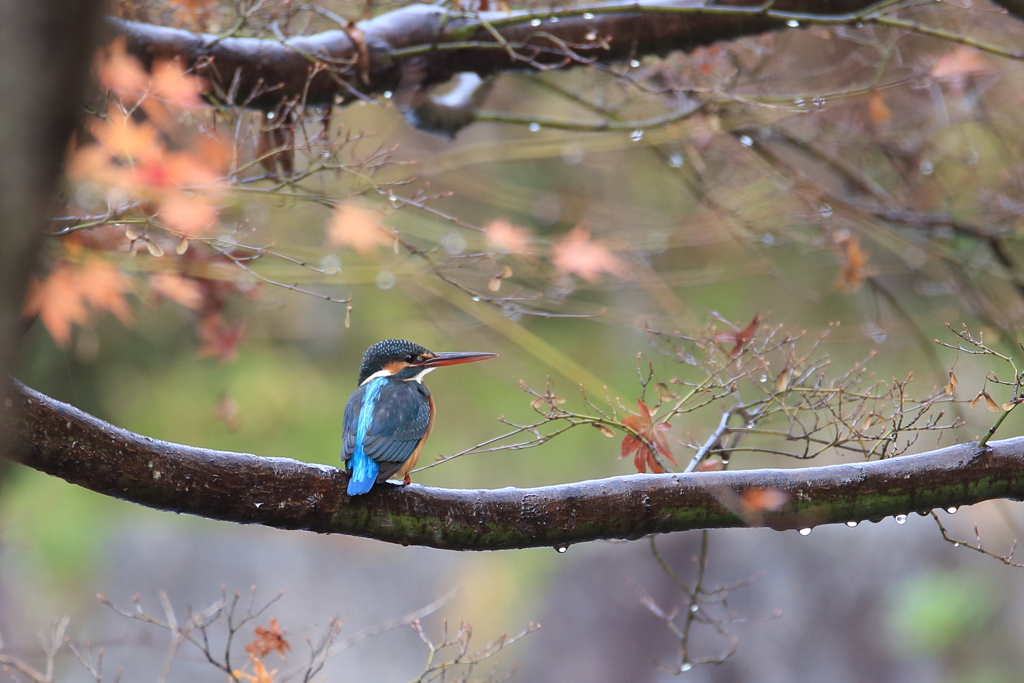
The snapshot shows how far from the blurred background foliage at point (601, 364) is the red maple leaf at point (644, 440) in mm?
1740

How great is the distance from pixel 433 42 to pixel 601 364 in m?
6.90

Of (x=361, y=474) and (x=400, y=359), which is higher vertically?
(x=400, y=359)

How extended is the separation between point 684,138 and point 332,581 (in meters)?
6.04

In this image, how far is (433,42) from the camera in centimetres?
339

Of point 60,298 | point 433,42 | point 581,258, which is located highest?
point 433,42

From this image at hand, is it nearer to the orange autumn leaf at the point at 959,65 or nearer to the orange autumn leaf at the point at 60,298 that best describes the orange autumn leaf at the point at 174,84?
the orange autumn leaf at the point at 60,298

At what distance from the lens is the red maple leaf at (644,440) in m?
2.34

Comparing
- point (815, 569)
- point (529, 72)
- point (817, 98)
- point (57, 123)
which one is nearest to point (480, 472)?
point (815, 569)

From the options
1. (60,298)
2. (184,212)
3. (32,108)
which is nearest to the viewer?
(32,108)

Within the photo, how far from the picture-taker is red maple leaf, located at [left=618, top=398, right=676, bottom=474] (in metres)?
2.34

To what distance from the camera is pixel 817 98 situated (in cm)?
315

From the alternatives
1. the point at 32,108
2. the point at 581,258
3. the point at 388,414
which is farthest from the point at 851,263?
the point at 32,108

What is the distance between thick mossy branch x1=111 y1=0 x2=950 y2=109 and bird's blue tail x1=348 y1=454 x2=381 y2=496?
62.4 inches

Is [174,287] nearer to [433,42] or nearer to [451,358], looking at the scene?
[451,358]
